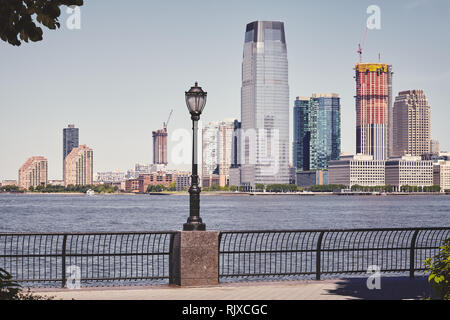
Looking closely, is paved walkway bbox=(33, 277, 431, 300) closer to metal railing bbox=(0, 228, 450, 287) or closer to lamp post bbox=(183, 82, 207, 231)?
metal railing bbox=(0, 228, 450, 287)

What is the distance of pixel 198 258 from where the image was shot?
1741cm

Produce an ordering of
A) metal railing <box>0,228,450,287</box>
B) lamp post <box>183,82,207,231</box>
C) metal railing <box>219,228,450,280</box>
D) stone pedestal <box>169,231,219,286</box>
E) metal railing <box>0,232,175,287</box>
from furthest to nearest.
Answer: metal railing <box>219,228,450,280</box>, metal railing <box>0,228,450,287</box>, metal railing <box>0,232,175,287</box>, lamp post <box>183,82,207,231</box>, stone pedestal <box>169,231,219,286</box>

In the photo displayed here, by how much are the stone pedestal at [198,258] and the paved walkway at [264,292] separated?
0.33 meters

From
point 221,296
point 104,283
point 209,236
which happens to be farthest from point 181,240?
point 104,283

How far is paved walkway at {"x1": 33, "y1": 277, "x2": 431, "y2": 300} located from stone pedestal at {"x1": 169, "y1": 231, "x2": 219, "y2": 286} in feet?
1.09

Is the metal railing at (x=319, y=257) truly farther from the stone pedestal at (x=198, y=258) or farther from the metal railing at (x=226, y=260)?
the stone pedestal at (x=198, y=258)

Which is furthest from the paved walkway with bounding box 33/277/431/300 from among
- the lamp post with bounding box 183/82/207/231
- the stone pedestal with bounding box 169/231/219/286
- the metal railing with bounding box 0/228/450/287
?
the lamp post with bounding box 183/82/207/231

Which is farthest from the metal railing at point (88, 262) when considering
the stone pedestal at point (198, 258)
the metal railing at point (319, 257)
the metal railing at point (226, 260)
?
the metal railing at point (319, 257)

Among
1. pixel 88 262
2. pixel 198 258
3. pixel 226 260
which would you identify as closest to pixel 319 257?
pixel 198 258

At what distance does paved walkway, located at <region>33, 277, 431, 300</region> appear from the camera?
51.5ft
